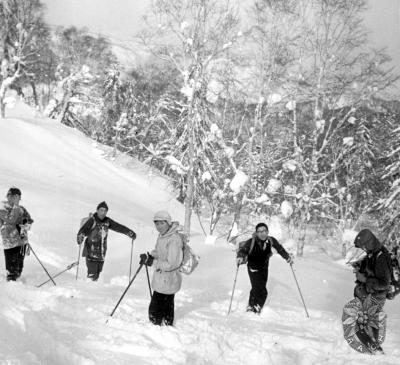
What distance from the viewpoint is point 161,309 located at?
19.6ft

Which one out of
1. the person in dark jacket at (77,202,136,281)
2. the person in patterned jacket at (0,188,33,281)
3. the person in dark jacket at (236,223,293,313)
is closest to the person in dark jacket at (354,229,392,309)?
the person in dark jacket at (236,223,293,313)

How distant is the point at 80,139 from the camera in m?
29.8

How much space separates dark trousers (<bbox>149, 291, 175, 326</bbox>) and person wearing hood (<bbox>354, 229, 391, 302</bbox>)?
267 cm

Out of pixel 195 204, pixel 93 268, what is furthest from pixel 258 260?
pixel 195 204

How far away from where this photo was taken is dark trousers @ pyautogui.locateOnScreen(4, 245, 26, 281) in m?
7.93

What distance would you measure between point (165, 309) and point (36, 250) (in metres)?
7.03

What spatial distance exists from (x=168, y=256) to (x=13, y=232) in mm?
3630

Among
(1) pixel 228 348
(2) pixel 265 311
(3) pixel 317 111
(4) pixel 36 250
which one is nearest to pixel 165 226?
(1) pixel 228 348

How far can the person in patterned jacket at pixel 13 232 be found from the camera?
7844 millimetres

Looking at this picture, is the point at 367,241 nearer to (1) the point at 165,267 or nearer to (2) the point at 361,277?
(2) the point at 361,277

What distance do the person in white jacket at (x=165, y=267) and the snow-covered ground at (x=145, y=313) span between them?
0.93ft

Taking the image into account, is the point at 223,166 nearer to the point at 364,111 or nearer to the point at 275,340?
the point at 364,111

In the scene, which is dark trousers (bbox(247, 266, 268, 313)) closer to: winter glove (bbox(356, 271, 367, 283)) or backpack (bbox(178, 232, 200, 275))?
winter glove (bbox(356, 271, 367, 283))

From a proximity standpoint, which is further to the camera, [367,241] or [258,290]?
[258,290]
